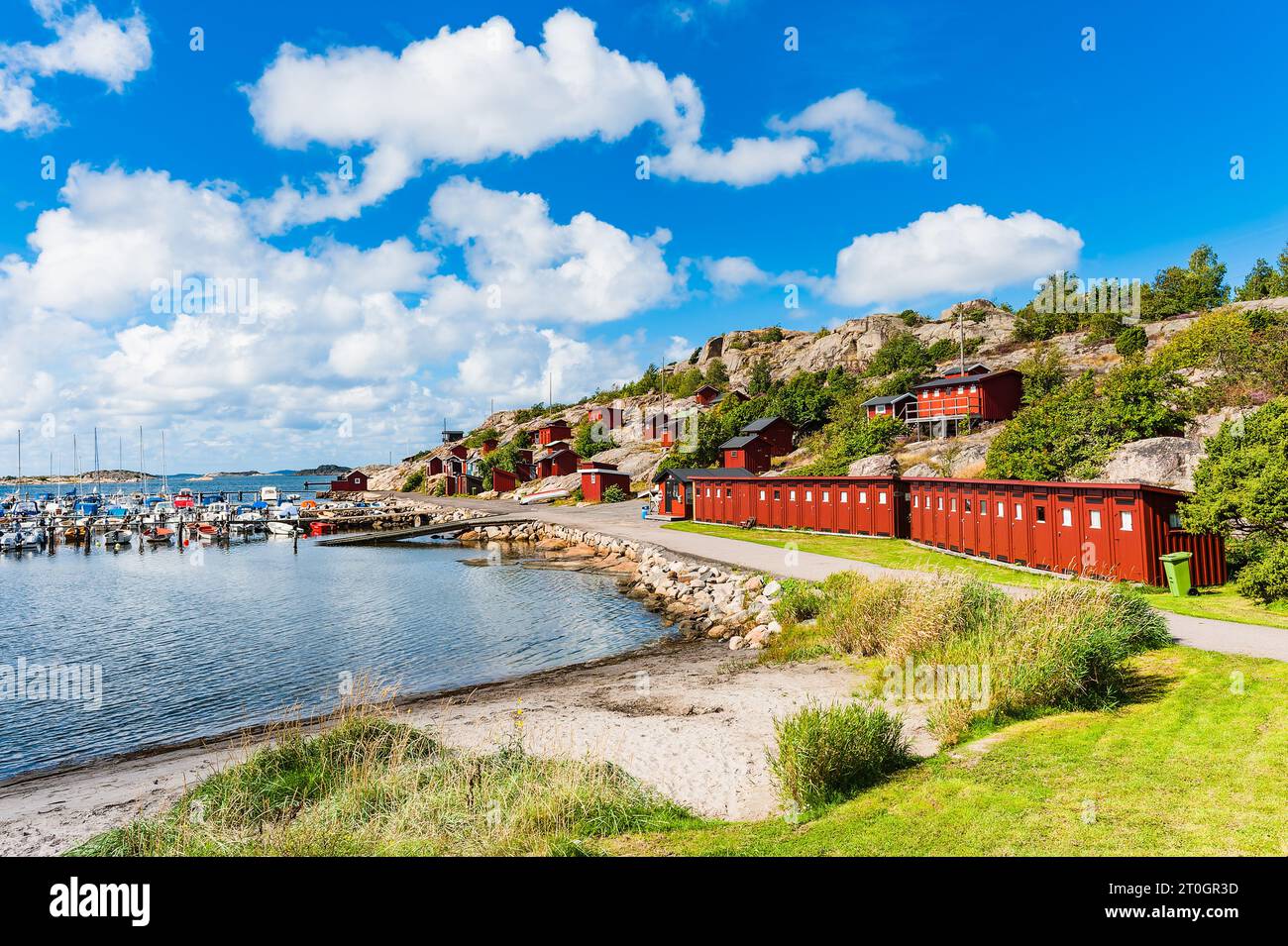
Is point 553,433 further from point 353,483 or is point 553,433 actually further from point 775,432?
point 353,483

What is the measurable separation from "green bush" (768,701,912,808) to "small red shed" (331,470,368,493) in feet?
409

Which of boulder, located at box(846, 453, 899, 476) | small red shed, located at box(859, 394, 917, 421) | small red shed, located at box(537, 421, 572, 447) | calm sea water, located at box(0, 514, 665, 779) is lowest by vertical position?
calm sea water, located at box(0, 514, 665, 779)

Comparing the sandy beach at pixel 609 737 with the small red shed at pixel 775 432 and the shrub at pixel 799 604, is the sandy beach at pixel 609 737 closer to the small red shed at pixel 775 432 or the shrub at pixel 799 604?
the shrub at pixel 799 604

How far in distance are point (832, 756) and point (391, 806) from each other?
6.09m

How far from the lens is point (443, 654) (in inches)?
890

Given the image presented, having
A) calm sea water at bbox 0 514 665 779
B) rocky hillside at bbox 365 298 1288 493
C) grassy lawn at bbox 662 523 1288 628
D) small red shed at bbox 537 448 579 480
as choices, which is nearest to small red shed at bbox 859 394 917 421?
rocky hillside at bbox 365 298 1288 493

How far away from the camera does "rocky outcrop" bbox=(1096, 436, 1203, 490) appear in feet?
111

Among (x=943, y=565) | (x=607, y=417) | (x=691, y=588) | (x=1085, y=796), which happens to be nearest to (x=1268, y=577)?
(x=943, y=565)

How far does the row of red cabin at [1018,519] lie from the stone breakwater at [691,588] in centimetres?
917

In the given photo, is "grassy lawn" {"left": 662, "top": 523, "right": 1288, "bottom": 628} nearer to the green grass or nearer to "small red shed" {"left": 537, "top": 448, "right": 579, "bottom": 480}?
the green grass

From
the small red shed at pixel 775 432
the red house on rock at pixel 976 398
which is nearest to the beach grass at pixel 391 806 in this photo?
the red house on rock at pixel 976 398

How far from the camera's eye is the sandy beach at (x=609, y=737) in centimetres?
1075

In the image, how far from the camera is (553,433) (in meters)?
99.8
